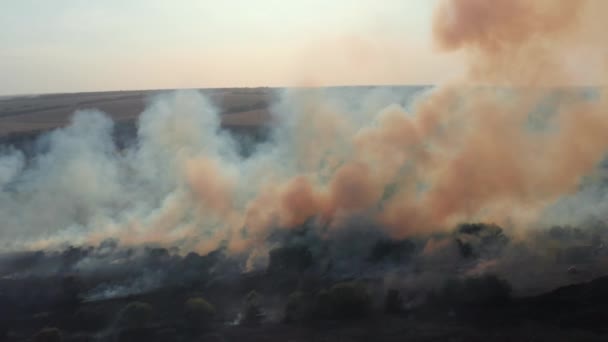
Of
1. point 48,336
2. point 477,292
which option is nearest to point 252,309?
point 48,336

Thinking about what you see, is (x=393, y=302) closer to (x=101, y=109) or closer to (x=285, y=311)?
(x=285, y=311)

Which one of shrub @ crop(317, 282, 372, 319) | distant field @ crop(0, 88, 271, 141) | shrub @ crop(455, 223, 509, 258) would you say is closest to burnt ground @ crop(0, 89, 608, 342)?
shrub @ crop(317, 282, 372, 319)

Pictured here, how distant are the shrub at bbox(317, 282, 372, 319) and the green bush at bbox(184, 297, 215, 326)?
6563 mm

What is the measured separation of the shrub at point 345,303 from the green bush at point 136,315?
1029 cm

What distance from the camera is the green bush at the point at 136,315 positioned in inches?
1385

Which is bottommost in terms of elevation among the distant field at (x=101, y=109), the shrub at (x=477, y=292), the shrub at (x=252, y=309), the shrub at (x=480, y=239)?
the shrub at (x=477, y=292)

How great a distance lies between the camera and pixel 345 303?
114ft

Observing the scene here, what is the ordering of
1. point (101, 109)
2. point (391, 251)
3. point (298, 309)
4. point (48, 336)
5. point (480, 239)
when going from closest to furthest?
point (48, 336), point (298, 309), point (391, 251), point (480, 239), point (101, 109)

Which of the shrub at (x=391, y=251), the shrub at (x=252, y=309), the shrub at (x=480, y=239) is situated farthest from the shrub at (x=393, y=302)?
the shrub at (x=480, y=239)

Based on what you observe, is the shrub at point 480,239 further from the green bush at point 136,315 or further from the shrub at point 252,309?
the green bush at point 136,315

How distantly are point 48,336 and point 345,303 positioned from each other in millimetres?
16920

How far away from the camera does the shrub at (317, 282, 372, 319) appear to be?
114 ft

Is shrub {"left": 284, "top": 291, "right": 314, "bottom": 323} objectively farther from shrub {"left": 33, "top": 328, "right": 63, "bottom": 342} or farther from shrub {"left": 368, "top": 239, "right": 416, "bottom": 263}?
shrub {"left": 33, "top": 328, "right": 63, "bottom": 342}

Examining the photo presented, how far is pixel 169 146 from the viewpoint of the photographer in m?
66.1
